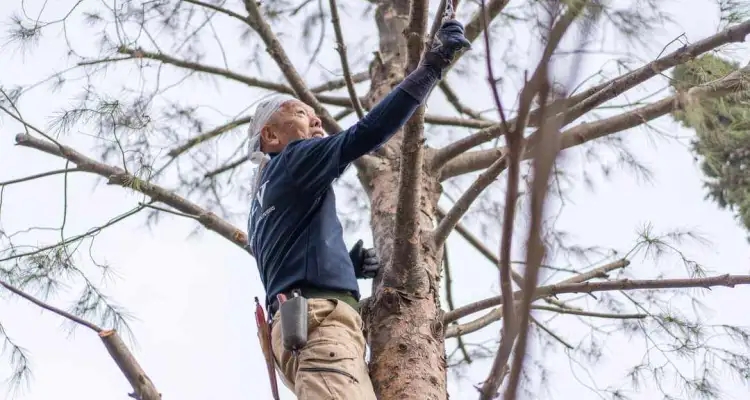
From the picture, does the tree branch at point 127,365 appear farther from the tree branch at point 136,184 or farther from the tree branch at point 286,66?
the tree branch at point 286,66

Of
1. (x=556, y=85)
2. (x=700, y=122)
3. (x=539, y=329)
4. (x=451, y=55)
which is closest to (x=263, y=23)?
(x=451, y=55)

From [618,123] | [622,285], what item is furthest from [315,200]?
→ [618,123]

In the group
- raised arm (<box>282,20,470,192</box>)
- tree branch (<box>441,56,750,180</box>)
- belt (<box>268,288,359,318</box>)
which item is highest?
tree branch (<box>441,56,750,180</box>)

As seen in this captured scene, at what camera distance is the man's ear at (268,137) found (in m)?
2.58

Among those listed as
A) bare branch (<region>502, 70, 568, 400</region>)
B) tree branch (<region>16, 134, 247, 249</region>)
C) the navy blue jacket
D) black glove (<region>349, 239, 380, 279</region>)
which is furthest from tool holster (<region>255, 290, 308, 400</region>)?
bare branch (<region>502, 70, 568, 400</region>)

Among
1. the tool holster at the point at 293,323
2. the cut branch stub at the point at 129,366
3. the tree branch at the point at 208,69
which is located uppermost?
the tree branch at the point at 208,69

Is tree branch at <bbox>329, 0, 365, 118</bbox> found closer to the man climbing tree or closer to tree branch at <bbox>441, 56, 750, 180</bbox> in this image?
tree branch at <bbox>441, 56, 750, 180</bbox>

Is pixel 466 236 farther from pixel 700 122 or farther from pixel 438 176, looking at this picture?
→ pixel 700 122

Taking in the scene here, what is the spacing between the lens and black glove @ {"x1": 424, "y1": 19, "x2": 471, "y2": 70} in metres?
1.97

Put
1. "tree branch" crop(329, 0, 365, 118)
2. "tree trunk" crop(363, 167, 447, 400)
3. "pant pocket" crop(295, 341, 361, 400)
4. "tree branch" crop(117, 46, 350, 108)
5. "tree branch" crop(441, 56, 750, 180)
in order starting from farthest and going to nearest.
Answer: "tree branch" crop(117, 46, 350, 108) < "tree branch" crop(329, 0, 365, 118) < "tree branch" crop(441, 56, 750, 180) < "tree trunk" crop(363, 167, 447, 400) < "pant pocket" crop(295, 341, 361, 400)

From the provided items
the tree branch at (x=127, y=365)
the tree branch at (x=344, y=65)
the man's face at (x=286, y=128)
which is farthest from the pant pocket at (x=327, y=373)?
the tree branch at (x=344, y=65)

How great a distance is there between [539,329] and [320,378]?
1.98 meters

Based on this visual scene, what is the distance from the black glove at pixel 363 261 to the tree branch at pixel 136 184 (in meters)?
0.57

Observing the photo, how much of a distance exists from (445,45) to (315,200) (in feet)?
1.74
